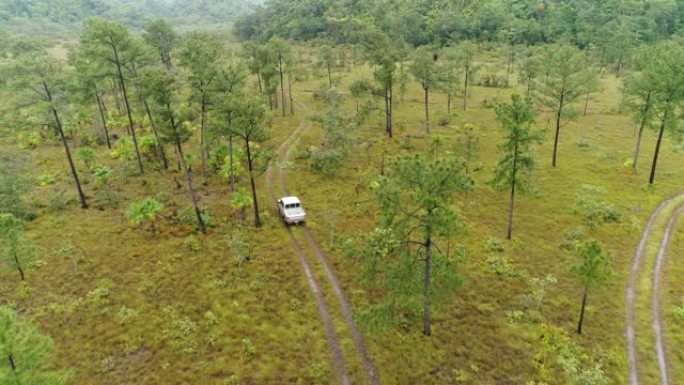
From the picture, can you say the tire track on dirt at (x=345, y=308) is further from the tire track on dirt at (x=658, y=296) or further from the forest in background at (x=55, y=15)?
the forest in background at (x=55, y=15)

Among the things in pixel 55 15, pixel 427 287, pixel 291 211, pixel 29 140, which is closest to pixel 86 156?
pixel 29 140

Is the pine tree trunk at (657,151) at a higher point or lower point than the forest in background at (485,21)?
lower

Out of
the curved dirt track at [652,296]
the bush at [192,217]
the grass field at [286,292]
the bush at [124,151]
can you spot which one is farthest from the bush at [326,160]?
the curved dirt track at [652,296]

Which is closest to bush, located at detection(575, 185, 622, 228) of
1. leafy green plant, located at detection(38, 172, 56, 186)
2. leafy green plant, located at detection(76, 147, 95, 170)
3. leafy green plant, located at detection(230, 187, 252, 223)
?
leafy green plant, located at detection(230, 187, 252, 223)

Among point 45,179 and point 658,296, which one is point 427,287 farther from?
point 45,179

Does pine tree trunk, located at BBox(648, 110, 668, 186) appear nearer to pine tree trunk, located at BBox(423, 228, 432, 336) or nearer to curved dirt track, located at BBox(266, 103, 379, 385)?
pine tree trunk, located at BBox(423, 228, 432, 336)

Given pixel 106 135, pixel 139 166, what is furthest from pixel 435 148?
pixel 106 135

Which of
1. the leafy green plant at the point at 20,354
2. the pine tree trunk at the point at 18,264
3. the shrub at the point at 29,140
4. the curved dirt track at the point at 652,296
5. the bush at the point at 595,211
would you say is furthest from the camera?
the shrub at the point at 29,140
